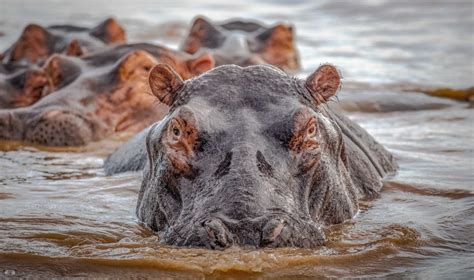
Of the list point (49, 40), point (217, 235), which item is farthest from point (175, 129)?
point (49, 40)

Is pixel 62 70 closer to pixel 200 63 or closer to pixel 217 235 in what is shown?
pixel 200 63

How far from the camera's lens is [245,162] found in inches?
206

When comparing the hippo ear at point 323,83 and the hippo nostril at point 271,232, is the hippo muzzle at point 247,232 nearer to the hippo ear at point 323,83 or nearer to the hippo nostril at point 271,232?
the hippo nostril at point 271,232

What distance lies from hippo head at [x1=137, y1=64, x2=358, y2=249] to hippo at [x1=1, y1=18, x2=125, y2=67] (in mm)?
8854

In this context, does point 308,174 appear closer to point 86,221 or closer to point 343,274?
point 343,274

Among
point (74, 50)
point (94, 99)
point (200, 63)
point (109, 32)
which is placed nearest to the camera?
point (94, 99)

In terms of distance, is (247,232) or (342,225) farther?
(342,225)

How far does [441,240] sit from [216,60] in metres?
7.14

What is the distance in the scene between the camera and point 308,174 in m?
5.52

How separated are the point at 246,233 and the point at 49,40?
11030mm

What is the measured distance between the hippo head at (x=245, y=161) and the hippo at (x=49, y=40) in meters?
8.85

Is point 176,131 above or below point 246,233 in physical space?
above

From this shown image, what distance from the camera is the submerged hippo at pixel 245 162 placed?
16.4ft

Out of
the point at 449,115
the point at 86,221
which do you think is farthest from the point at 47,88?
the point at 86,221
